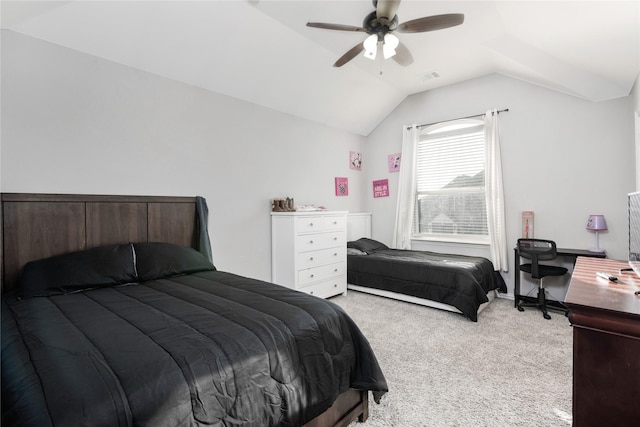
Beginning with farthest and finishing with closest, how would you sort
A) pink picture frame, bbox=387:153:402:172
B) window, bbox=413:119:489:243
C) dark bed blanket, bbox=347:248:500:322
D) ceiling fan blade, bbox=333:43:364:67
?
pink picture frame, bbox=387:153:402:172
window, bbox=413:119:489:243
dark bed blanket, bbox=347:248:500:322
ceiling fan blade, bbox=333:43:364:67

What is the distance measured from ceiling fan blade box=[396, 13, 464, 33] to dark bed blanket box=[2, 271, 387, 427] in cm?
198

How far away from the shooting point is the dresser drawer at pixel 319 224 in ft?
11.5

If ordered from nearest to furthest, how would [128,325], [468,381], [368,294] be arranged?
[128,325] < [468,381] < [368,294]

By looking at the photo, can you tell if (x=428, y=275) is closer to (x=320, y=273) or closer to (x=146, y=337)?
(x=320, y=273)

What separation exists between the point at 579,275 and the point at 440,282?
64.2 inches

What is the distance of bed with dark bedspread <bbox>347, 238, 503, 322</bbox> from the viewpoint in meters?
3.14

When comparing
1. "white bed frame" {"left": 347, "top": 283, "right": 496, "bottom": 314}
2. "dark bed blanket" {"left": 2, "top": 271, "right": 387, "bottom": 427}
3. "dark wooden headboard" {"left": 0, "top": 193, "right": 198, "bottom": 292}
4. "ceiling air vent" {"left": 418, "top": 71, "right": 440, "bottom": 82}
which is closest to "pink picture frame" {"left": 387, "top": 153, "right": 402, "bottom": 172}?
"ceiling air vent" {"left": 418, "top": 71, "right": 440, "bottom": 82}

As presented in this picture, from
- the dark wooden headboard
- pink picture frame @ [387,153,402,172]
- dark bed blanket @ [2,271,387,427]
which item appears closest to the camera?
dark bed blanket @ [2,271,387,427]

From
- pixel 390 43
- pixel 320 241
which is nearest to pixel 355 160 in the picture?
pixel 320 241

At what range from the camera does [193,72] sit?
288 centimetres

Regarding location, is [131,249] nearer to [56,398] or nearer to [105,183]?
[105,183]

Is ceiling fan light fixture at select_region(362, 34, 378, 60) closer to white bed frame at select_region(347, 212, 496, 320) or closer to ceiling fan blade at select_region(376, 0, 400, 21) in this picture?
ceiling fan blade at select_region(376, 0, 400, 21)

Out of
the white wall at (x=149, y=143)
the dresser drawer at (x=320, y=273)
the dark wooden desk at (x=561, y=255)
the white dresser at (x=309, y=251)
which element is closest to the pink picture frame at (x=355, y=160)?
the white wall at (x=149, y=143)

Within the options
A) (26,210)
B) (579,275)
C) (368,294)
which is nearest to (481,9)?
(579,275)
